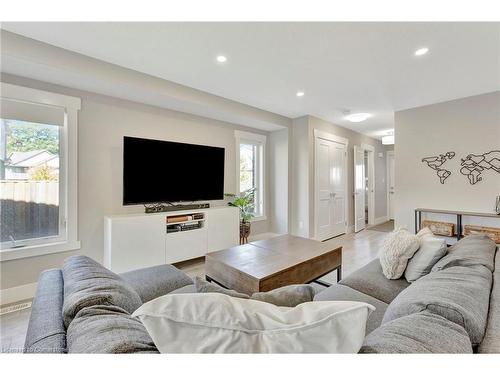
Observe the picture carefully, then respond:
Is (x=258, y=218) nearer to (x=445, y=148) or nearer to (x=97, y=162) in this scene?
(x=97, y=162)

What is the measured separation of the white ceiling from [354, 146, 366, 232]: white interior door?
93.5 inches

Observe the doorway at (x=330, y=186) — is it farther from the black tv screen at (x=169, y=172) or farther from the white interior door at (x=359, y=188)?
the black tv screen at (x=169, y=172)

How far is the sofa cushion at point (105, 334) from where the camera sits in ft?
2.05

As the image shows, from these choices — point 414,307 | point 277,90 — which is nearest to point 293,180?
point 277,90

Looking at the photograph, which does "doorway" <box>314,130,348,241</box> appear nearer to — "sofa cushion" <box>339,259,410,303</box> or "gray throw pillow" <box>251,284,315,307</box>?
"sofa cushion" <box>339,259,410,303</box>

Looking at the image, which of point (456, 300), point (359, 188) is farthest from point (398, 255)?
point (359, 188)

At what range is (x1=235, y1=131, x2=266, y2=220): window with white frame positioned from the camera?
440 cm

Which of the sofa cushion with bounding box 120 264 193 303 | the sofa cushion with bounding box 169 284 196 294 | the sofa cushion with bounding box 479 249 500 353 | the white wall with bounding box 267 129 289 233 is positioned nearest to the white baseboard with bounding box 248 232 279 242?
the white wall with bounding box 267 129 289 233

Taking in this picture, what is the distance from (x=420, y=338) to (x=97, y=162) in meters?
3.21

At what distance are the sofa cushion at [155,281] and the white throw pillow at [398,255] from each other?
4.89ft

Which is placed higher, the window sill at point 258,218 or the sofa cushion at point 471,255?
the sofa cushion at point 471,255

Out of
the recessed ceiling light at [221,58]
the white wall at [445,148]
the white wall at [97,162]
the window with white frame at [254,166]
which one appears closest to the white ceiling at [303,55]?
the recessed ceiling light at [221,58]

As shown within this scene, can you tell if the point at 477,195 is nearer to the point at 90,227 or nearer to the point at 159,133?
the point at 159,133

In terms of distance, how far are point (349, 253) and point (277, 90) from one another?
281 cm
